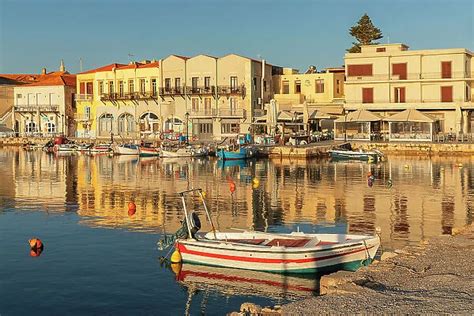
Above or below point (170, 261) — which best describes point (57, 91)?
above

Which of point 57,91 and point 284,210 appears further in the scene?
point 57,91

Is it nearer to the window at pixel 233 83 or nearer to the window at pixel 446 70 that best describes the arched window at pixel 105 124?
the window at pixel 233 83

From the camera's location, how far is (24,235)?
22594 mm

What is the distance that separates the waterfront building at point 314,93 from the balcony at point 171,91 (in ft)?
34.3

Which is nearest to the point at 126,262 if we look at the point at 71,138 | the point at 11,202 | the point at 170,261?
the point at 170,261

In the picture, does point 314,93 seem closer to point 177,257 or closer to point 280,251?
point 177,257

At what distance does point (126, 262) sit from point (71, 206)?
38.9 feet

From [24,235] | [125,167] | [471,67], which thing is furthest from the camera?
[471,67]

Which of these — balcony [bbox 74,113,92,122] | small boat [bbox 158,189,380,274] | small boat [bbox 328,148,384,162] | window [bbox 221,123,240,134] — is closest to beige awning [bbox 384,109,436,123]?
small boat [bbox 328,148,384,162]

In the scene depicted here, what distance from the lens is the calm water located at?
15438 millimetres

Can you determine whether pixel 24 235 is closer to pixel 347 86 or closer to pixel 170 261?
pixel 170 261

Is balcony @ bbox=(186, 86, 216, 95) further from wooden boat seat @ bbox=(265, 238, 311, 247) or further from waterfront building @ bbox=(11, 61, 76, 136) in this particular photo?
wooden boat seat @ bbox=(265, 238, 311, 247)

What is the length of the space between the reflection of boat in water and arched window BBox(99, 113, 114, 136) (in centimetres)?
6197

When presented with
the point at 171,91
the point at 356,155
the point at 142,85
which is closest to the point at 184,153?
the point at 171,91
